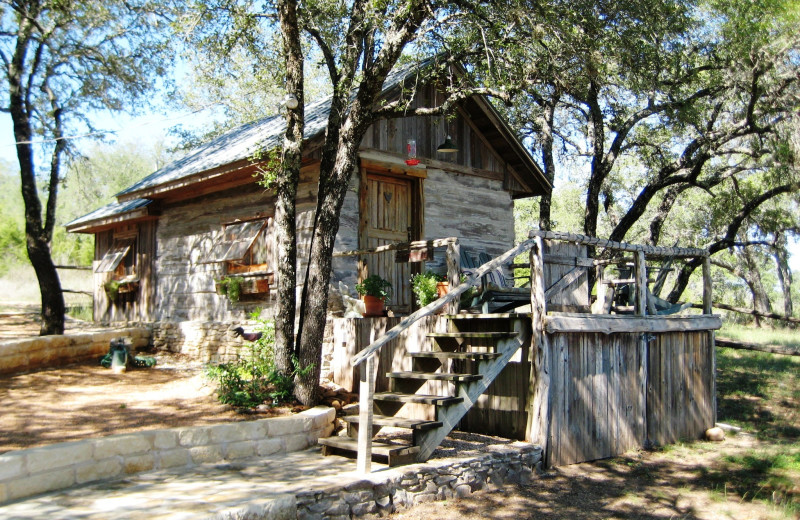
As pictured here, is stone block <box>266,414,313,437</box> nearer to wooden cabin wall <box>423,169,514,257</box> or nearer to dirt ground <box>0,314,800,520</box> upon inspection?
dirt ground <box>0,314,800,520</box>

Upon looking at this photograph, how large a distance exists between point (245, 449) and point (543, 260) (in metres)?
3.92

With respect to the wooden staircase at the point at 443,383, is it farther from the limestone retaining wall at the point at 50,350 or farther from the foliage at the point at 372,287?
the limestone retaining wall at the point at 50,350

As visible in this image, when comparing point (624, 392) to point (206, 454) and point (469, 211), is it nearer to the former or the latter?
point (469, 211)

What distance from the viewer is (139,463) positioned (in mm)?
6477

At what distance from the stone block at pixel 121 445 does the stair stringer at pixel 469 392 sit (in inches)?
103

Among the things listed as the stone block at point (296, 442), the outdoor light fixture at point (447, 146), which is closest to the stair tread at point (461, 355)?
→ the stone block at point (296, 442)

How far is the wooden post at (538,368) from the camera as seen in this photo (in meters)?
7.73

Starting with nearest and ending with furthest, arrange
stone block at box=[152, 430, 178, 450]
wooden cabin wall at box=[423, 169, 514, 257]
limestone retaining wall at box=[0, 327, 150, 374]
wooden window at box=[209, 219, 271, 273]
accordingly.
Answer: stone block at box=[152, 430, 178, 450], limestone retaining wall at box=[0, 327, 150, 374], wooden window at box=[209, 219, 271, 273], wooden cabin wall at box=[423, 169, 514, 257]

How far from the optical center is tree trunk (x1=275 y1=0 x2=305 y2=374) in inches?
333

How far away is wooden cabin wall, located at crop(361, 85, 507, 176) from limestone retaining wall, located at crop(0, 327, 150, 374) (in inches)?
239

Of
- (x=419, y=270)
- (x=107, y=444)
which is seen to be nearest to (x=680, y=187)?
(x=419, y=270)

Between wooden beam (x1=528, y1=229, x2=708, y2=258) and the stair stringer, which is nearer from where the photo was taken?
the stair stringer

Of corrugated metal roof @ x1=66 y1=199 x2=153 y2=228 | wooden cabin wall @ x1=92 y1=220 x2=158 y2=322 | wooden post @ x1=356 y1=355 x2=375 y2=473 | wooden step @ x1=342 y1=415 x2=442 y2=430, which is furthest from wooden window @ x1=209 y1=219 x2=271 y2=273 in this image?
wooden post @ x1=356 y1=355 x2=375 y2=473

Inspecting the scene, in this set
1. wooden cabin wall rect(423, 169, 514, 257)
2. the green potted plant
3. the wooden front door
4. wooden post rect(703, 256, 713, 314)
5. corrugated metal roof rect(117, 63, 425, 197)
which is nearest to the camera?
wooden post rect(703, 256, 713, 314)
